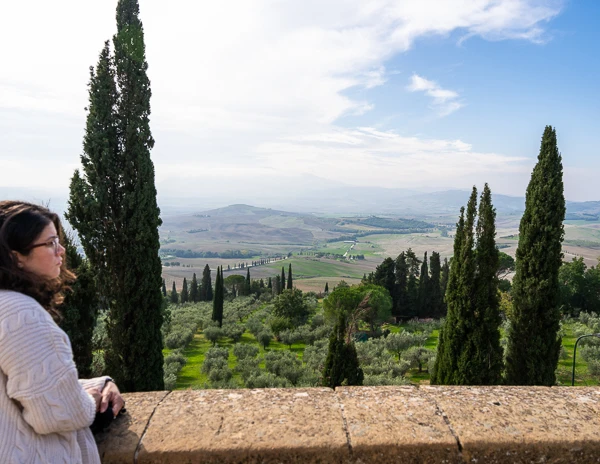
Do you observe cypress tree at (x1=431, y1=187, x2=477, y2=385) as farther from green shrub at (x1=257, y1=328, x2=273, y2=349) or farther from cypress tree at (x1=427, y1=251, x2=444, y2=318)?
cypress tree at (x1=427, y1=251, x2=444, y2=318)

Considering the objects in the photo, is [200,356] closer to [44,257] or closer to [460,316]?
[460,316]

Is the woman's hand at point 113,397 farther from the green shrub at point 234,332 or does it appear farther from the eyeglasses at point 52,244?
the green shrub at point 234,332

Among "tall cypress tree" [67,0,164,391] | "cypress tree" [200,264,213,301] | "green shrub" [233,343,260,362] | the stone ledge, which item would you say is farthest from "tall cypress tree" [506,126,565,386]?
"cypress tree" [200,264,213,301]

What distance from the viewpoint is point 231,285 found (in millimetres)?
62344

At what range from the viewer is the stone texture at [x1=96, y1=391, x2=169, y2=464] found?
5.89 feet

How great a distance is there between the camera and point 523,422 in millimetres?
2018

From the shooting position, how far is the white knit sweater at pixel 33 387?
1.35 metres

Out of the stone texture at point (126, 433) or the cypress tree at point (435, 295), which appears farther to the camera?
the cypress tree at point (435, 295)

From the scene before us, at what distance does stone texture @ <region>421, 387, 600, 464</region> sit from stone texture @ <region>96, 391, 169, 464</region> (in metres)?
1.58

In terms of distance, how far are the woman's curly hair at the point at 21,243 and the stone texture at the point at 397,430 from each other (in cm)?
152

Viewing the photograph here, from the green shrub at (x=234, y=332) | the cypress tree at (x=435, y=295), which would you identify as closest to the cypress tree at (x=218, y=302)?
the green shrub at (x=234, y=332)

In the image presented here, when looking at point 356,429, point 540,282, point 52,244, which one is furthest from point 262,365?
point 52,244

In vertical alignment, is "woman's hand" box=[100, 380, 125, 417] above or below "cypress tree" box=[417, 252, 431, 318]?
above

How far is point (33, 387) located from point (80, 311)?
27.6 ft
